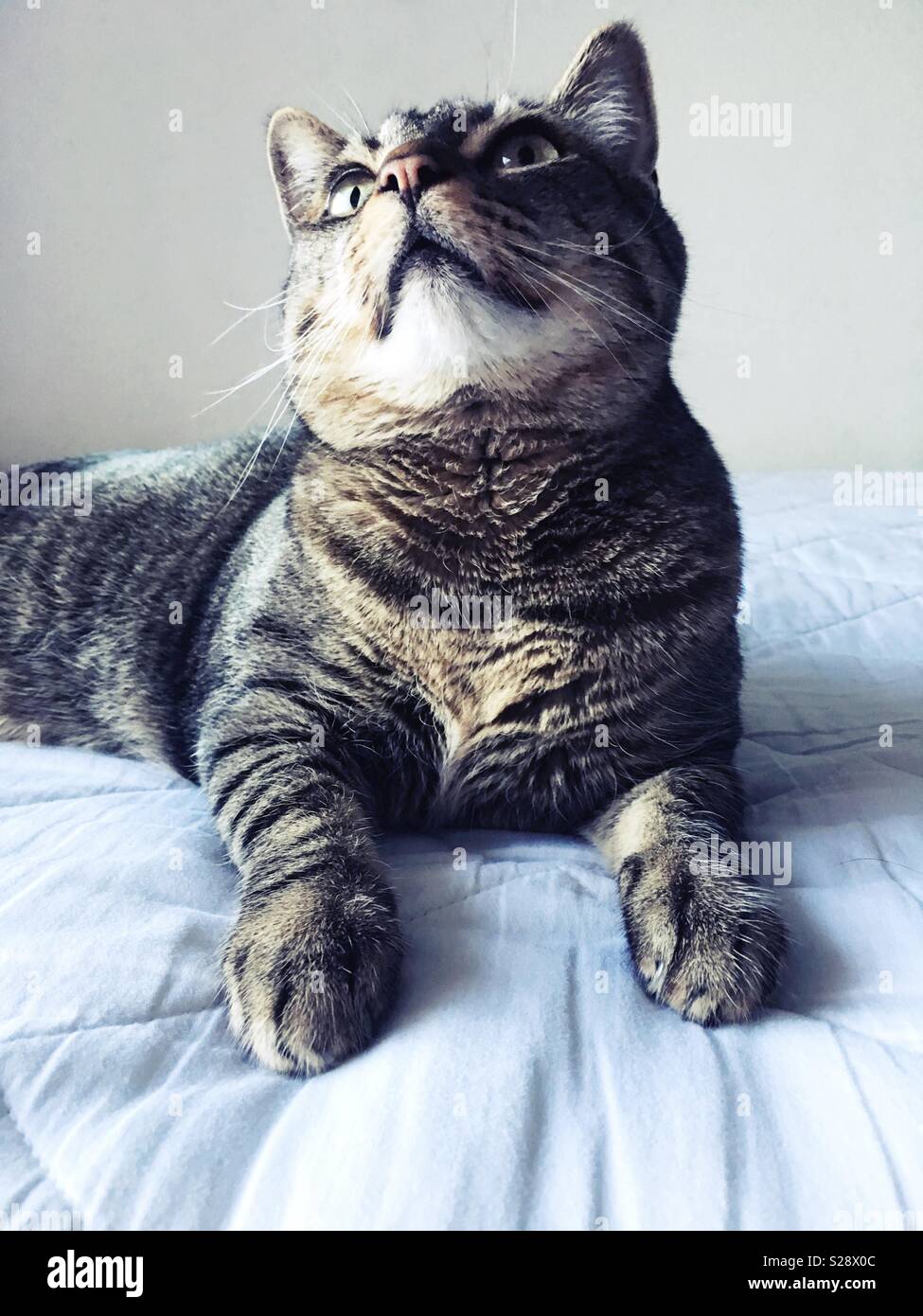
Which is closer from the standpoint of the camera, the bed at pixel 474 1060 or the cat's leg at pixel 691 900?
the bed at pixel 474 1060

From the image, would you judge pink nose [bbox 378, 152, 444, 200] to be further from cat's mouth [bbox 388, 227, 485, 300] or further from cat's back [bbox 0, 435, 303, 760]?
cat's back [bbox 0, 435, 303, 760]

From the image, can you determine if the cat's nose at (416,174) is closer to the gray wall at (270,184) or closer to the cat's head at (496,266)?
the cat's head at (496,266)

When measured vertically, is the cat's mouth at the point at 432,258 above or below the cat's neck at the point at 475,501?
above

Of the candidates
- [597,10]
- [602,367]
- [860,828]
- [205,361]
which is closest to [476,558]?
[602,367]

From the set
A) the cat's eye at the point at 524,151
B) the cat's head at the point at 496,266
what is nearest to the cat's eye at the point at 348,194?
the cat's head at the point at 496,266

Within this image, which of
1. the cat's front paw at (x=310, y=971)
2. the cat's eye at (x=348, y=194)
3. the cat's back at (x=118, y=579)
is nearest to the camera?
the cat's front paw at (x=310, y=971)

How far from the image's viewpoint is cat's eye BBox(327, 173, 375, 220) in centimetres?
95

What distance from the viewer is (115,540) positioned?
1.31 m

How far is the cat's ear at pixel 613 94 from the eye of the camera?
96cm

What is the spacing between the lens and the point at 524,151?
2.94 feet

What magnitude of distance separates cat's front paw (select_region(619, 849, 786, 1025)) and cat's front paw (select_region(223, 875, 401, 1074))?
178 millimetres

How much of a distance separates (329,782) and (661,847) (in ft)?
0.97

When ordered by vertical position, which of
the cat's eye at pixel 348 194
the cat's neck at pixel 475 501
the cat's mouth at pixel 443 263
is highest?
the cat's eye at pixel 348 194

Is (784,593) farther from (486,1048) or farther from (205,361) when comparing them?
(205,361)
